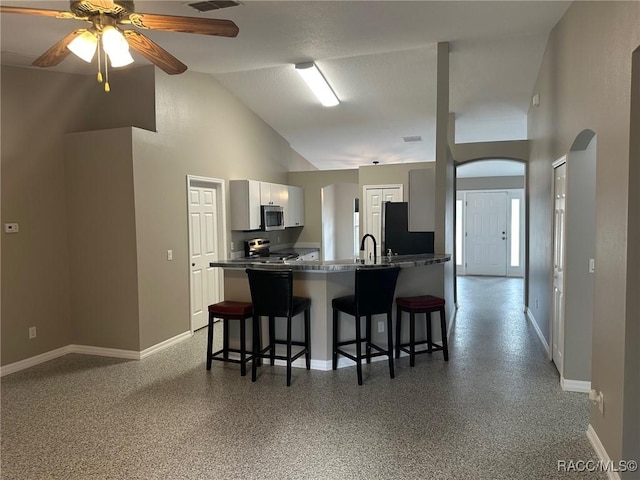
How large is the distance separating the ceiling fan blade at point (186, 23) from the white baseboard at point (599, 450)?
10.5 ft

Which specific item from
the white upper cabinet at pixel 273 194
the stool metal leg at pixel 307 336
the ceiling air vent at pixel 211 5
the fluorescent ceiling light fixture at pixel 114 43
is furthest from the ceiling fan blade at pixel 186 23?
the white upper cabinet at pixel 273 194

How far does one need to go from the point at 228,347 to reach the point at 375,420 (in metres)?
1.80

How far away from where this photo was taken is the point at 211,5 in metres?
3.12

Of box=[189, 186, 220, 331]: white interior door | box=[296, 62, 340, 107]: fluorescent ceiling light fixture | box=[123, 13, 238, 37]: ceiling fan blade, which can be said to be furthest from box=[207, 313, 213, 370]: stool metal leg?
box=[296, 62, 340, 107]: fluorescent ceiling light fixture

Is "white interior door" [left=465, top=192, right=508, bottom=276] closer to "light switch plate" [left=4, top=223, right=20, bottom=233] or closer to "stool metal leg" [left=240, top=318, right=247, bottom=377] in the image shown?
"stool metal leg" [left=240, top=318, right=247, bottom=377]

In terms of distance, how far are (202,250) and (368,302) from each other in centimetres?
268

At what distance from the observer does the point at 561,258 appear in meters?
3.72

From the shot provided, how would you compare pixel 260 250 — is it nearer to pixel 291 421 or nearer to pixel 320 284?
pixel 320 284

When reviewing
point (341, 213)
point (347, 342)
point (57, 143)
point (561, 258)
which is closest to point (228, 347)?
point (347, 342)

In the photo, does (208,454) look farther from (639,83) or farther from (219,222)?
(219,222)

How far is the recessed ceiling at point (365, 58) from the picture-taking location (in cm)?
340

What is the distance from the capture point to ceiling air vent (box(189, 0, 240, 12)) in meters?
3.09

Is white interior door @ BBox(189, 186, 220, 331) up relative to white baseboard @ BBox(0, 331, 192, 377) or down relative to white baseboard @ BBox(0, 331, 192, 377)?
up

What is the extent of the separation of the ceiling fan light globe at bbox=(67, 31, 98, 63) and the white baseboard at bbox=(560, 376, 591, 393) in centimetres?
417
